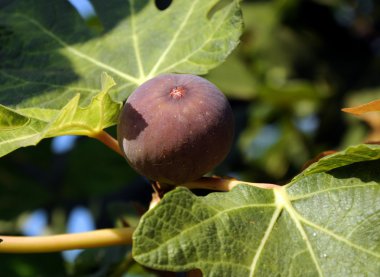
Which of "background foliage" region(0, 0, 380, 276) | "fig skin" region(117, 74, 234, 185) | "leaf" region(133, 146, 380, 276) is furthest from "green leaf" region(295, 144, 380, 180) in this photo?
"background foliage" region(0, 0, 380, 276)

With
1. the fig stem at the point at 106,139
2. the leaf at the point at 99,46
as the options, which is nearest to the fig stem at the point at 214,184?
the fig stem at the point at 106,139

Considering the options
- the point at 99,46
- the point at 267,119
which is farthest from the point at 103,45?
the point at 267,119

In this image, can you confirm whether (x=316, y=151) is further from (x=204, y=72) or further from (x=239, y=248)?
(x=239, y=248)

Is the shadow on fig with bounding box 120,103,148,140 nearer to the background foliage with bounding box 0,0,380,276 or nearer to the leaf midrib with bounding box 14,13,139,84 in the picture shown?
the leaf midrib with bounding box 14,13,139,84

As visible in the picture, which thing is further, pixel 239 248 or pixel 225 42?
pixel 225 42

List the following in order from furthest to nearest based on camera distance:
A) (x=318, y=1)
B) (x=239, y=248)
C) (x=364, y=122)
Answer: (x=318, y=1) → (x=364, y=122) → (x=239, y=248)

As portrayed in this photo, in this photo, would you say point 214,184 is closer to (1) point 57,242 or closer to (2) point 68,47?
(1) point 57,242

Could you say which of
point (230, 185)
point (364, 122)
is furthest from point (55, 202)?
point (230, 185)
